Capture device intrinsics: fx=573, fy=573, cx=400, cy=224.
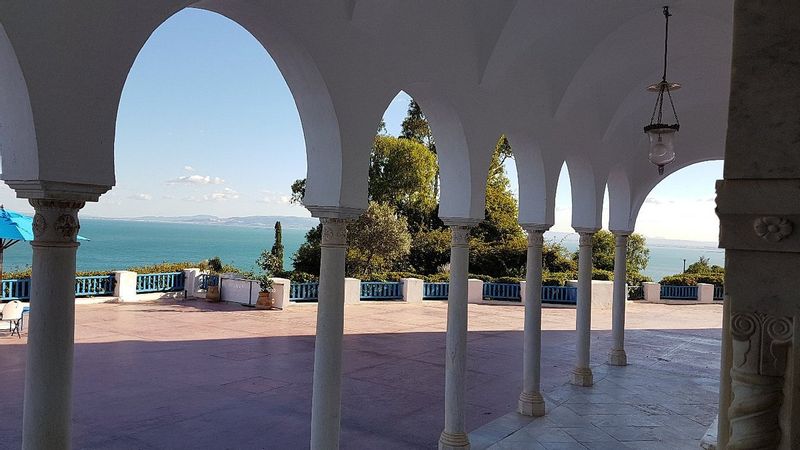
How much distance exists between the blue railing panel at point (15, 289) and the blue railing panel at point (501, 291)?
54.1 ft

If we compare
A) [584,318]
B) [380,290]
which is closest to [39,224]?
[584,318]

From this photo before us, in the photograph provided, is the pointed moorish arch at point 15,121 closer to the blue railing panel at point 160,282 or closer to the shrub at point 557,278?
the blue railing panel at point 160,282

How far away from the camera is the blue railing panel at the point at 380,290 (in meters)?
22.4

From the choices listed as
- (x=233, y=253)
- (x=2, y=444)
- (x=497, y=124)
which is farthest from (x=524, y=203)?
(x=233, y=253)

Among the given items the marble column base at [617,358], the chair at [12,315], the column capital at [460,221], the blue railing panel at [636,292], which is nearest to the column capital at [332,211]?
the column capital at [460,221]

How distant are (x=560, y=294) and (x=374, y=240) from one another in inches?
329

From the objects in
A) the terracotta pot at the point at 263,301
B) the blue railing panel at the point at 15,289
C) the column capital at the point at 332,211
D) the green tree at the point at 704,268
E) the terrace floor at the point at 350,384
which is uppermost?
the column capital at the point at 332,211

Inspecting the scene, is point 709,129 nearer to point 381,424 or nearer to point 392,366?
point 392,366

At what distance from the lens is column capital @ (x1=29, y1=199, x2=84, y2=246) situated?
3775 millimetres

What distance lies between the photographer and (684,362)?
1454 cm

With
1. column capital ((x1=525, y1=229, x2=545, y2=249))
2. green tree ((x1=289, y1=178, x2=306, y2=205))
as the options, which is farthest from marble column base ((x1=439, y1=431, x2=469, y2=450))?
green tree ((x1=289, y1=178, x2=306, y2=205))

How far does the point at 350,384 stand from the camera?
1098 cm

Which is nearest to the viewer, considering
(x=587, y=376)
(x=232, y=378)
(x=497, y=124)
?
(x=497, y=124)

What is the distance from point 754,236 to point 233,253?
146773 millimetres
